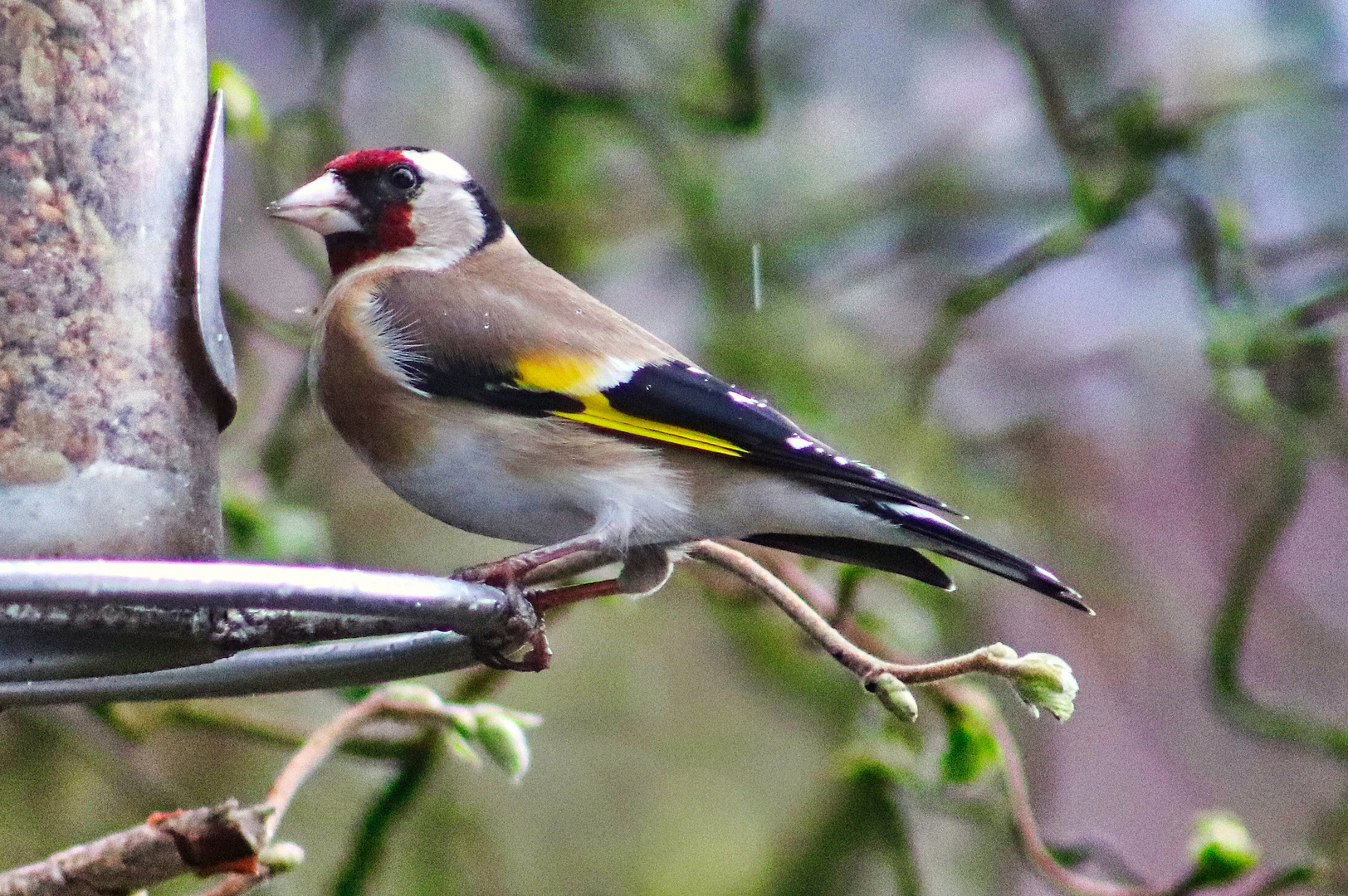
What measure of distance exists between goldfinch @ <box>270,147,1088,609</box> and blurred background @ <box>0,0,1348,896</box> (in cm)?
42

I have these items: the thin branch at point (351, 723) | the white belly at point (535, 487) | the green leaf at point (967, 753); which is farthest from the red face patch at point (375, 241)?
the green leaf at point (967, 753)

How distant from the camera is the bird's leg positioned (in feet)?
5.72

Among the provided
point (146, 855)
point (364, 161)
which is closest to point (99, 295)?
point (364, 161)

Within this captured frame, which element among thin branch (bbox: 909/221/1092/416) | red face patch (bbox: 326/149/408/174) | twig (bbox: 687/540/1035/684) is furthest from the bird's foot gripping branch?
thin branch (bbox: 909/221/1092/416)

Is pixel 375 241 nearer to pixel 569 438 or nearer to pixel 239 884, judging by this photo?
pixel 569 438

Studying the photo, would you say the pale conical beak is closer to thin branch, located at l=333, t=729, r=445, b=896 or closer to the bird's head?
the bird's head

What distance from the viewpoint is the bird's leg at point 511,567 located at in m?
1.74

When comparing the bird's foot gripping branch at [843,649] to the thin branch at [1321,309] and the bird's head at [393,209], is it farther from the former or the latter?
the thin branch at [1321,309]

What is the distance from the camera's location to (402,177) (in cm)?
229

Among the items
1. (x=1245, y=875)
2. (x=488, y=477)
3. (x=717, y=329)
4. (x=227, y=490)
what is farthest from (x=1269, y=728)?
(x=227, y=490)

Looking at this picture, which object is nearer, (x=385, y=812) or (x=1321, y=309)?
(x=385, y=812)

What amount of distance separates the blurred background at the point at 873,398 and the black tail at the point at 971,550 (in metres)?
0.41

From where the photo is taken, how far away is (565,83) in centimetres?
303

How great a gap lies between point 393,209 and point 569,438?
53 centimetres
